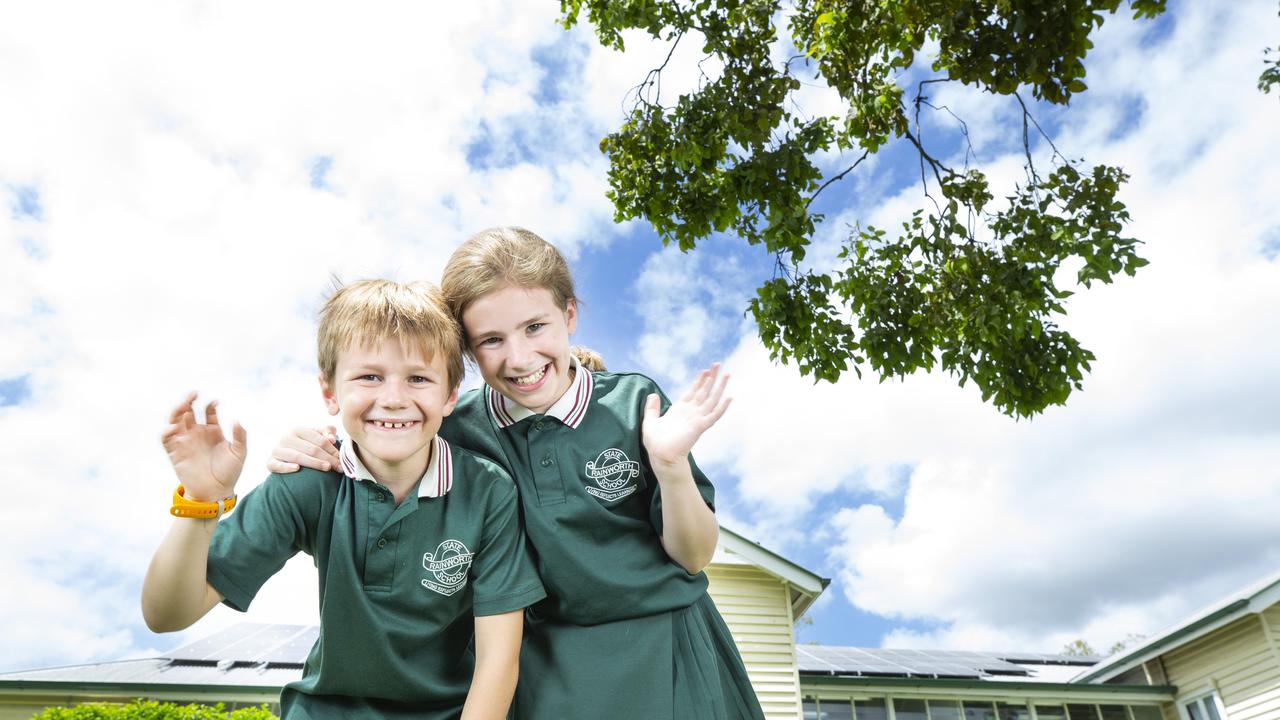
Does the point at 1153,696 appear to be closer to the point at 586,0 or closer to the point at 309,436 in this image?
the point at 586,0

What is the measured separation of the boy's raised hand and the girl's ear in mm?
898

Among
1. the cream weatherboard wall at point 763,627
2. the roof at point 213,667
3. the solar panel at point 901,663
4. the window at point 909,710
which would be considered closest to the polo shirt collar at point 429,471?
the cream weatherboard wall at point 763,627

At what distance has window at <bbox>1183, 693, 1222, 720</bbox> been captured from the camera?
586 inches

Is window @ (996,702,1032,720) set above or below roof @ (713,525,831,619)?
below

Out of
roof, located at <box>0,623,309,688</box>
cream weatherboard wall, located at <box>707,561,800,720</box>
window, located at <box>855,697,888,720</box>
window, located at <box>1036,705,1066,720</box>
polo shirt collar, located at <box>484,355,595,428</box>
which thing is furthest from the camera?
window, located at <box>1036,705,1066,720</box>

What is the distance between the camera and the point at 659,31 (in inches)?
306

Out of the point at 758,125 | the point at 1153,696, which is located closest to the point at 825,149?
the point at 758,125

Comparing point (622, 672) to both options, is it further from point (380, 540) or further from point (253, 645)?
point (253, 645)

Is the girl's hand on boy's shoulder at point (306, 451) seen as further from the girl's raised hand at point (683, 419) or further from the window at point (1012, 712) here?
the window at point (1012, 712)

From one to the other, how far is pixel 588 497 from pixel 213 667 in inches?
548

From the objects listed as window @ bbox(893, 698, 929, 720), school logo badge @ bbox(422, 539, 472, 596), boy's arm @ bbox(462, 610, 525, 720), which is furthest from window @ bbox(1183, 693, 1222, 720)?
school logo badge @ bbox(422, 539, 472, 596)

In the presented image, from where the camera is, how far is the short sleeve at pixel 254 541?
7.06 feet

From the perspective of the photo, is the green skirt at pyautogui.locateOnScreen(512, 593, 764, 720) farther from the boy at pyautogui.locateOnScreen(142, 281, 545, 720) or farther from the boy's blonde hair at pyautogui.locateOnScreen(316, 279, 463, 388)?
the boy's blonde hair at pyautogui.locateOnScreen(316, 279, 463, 388)

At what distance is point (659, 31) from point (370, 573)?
21.6ft
